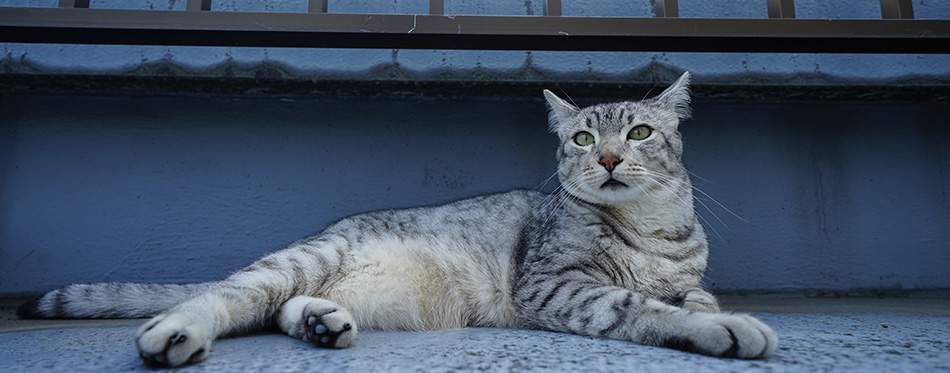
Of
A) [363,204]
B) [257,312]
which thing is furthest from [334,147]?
[257,312]

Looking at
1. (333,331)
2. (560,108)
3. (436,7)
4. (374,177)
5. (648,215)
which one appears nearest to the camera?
(333,331)

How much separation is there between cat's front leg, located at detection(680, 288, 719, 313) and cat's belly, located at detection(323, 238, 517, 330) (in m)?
0.77

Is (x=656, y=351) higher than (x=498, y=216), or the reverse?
(x=498, y=216)

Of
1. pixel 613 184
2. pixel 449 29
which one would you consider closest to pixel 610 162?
pixel 613 184

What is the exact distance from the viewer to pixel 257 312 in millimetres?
2275

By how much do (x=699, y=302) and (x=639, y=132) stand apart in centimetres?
84

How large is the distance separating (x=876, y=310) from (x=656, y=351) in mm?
2057

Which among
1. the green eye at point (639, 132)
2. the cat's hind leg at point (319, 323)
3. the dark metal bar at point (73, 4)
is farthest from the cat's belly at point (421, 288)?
the dark metal bar at point (73, 4)

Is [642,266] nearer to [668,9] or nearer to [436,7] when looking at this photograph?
[668,9]

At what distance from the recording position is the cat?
88.0 inches

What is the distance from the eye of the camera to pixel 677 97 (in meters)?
2.90

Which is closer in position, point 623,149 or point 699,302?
point 699,302

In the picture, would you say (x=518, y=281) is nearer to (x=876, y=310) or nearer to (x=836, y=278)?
(x=876, y=310)

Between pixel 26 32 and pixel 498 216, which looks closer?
pixel 26 32
